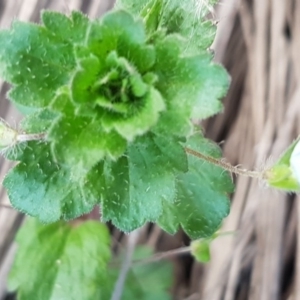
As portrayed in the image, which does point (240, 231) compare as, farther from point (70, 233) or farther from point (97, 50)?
point (97, 50)

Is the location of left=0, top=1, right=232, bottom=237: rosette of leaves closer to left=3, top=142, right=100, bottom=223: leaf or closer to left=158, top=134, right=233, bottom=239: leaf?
left=3, top=142, right=100, bottom=223: leaf

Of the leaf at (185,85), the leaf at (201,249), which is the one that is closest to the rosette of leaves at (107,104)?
the leaf at (185,85)

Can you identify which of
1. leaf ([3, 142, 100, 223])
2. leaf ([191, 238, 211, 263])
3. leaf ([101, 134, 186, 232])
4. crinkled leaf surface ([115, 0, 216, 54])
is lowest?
leaf ([191, 238, 211, 263])

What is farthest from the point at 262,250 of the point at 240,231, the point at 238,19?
the point at 238,19

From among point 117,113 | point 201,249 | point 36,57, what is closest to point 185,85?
point 117,113

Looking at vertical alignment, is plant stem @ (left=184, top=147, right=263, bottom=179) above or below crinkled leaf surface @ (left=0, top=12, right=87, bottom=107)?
below

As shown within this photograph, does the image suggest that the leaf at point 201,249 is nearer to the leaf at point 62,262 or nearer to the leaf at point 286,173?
the leaf at point 62,262

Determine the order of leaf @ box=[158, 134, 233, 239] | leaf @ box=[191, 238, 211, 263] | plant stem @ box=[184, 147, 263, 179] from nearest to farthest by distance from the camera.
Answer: plant stem @ box=[184, 147, 263, 179] → leaf @ box=[158, 134, 233, 239] → leaf @ box=[191, 238, 211, 263]

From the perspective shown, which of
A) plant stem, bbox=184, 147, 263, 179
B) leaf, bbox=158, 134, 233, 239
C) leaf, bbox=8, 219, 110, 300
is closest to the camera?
plant stem, bbox=184, 147, 263, 179

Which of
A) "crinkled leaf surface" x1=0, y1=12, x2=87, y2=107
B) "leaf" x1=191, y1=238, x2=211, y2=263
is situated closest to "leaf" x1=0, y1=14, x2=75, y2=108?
"crinkled leaf surface" x1=0, y1=12, x2=87, y2=107
